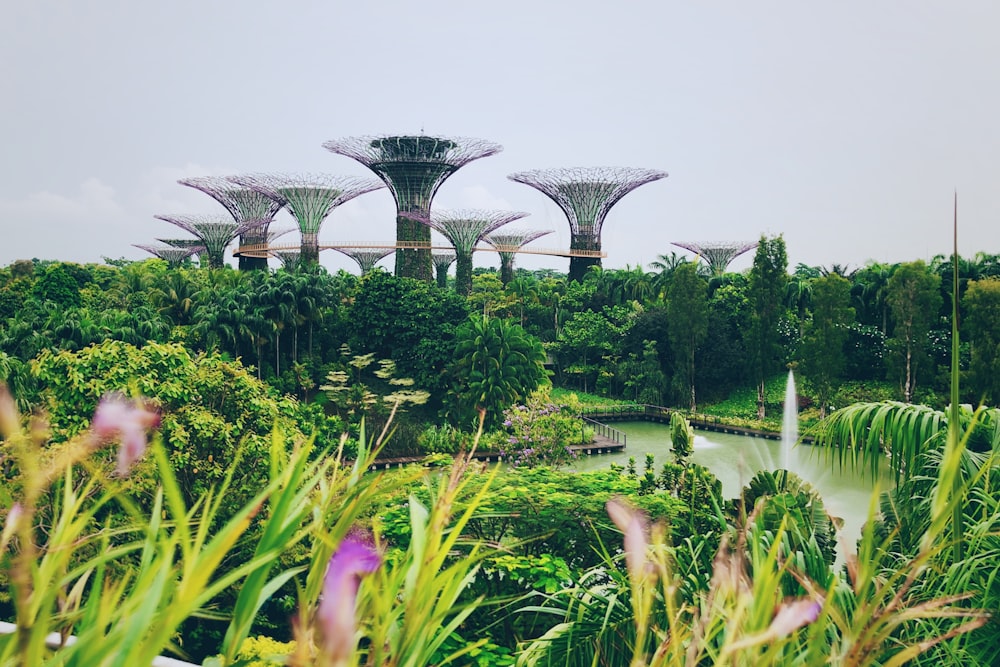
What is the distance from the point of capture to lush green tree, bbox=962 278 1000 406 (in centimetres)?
1480

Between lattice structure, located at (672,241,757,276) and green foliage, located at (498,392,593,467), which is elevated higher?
lattice structure, located at (672,241,757,276)

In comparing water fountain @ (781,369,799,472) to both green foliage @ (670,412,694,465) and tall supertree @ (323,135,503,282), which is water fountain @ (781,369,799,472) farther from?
tall supertree @ (323,135,503,282)

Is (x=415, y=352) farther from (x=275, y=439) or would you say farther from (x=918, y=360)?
(x=275, y=439)

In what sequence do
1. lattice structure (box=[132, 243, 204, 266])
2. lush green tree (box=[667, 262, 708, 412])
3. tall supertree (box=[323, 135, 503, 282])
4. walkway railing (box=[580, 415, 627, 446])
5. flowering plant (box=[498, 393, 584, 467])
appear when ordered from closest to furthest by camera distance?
flowering plant (box=[498, 393, 584, 467]) < walkway railing (box=[580, 415, 627, 446]) < lush green tree (box=[667, 262, 708, 412]) < tall supertree (box=[323, 135, 503, 282]) < lattice structure (box=[132, 243, 204, 266])

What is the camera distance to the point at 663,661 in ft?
3.38

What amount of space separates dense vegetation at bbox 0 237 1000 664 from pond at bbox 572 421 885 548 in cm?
101

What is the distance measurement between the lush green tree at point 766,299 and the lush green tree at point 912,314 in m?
2.59

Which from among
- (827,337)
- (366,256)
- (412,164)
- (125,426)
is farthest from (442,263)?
(125,426)

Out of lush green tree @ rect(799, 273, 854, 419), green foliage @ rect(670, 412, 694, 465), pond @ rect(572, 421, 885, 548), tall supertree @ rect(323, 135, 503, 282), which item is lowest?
pond @ rect(572, 421, 885, 548)

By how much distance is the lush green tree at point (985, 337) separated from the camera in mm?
14797

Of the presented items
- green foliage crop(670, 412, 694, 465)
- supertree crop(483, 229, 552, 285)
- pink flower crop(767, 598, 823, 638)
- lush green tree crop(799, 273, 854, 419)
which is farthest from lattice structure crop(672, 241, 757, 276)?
pink flower crop(767, 598, 823, 638)

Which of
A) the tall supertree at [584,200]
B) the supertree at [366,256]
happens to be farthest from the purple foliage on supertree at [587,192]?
the supertree at [366,256]

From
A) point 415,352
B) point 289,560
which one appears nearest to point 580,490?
point 289,560

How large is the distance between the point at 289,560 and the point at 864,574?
611cm
